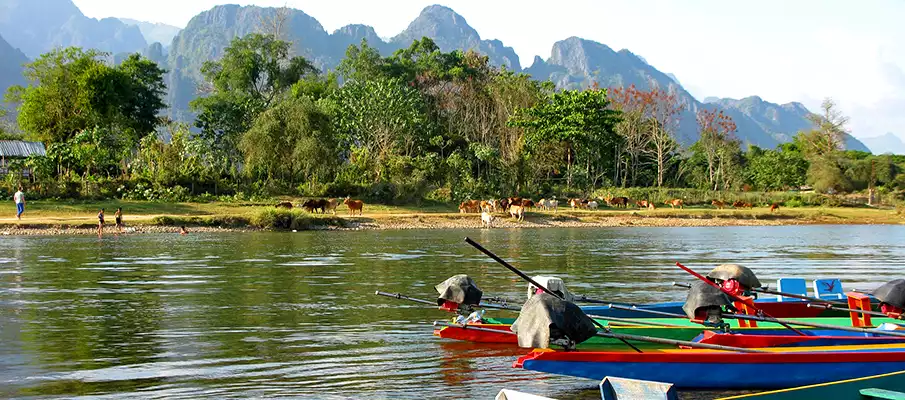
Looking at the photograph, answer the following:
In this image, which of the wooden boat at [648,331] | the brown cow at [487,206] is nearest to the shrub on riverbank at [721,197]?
the brown cow at [487,206]

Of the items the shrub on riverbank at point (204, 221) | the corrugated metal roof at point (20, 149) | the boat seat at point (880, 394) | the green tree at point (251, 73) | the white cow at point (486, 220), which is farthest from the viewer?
the green tree at point (251, 73)

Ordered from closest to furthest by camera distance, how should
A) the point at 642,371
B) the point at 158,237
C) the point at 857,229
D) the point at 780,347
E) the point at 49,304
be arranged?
the point at 642,371 → the point at 780,347 → the point at 49,304 → the point at 158,237 → the point at 857,229

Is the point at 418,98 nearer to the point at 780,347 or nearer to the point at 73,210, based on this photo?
the point at 73,210

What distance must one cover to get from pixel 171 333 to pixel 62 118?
1859 inches

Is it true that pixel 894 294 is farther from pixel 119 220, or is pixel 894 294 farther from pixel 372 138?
pixel 372 138

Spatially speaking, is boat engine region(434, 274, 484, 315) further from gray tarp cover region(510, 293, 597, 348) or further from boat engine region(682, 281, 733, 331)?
gray tarp cover region(510, 293, 597, 348)

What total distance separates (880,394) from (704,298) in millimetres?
3190

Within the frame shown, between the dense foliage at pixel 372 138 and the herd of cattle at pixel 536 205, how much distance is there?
2.61 metres

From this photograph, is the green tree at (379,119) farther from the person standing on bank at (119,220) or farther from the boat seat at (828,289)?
the boat seat at (828,289)

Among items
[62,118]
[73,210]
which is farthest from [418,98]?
[73,210]

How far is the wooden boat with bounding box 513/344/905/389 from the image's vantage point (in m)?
10.2

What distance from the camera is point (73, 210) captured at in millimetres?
42062

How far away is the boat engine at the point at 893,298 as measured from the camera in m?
12.6

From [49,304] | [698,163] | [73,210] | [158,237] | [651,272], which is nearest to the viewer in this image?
[49,304]
